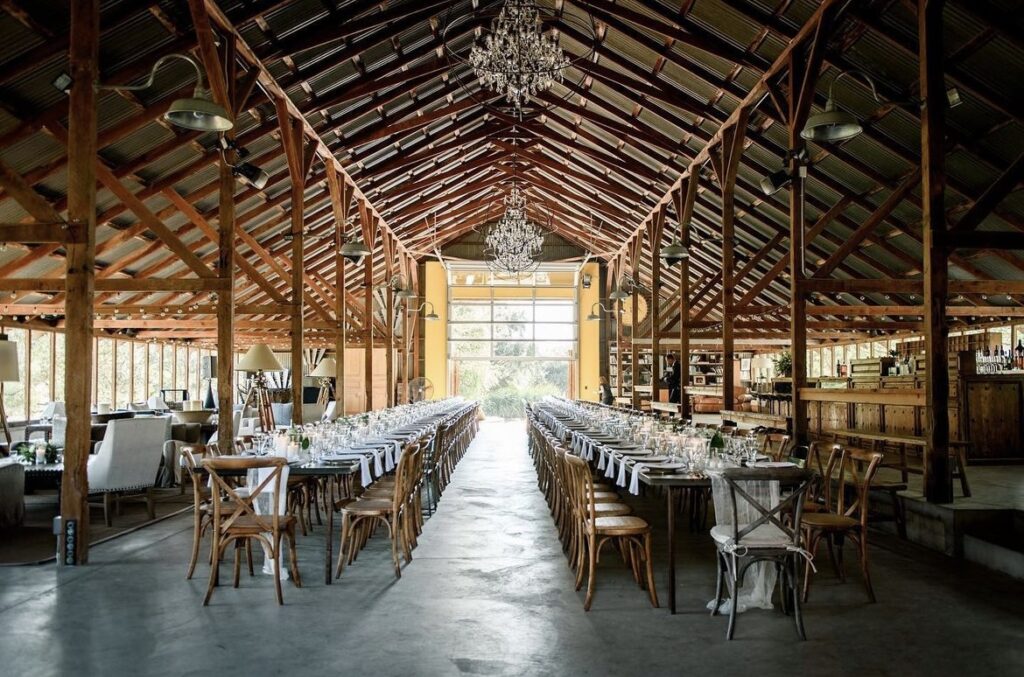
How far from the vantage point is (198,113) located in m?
5.55

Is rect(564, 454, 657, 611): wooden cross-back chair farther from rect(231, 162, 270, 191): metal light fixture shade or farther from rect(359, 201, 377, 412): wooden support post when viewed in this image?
rect(359, 201, 377, 412): wooden support post

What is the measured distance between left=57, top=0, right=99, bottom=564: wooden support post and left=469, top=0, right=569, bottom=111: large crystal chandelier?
3.29 meters

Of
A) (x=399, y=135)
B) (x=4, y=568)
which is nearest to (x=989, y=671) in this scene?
(x=4, y=568)

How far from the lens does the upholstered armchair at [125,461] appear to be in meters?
7.34

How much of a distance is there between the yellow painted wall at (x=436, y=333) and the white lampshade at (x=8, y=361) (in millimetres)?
16788

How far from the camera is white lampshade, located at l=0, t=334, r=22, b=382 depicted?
25.5 ft

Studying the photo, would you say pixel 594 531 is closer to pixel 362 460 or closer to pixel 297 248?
pixel 362 460

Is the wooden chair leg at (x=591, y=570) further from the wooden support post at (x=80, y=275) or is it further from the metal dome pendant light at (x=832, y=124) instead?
the wooden support post at (x=80, y=275)

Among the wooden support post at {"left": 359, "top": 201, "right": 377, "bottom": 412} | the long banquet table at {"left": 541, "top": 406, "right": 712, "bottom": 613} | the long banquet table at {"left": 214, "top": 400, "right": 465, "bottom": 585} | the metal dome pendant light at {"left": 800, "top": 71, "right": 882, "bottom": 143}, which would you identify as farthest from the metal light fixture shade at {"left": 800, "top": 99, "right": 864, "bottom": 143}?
the wooden support post at {"left": 359, "top": 201, "right": 377, "bottom": 412}

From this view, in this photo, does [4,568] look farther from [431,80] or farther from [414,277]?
[414,277]

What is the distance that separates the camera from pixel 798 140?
849 cm

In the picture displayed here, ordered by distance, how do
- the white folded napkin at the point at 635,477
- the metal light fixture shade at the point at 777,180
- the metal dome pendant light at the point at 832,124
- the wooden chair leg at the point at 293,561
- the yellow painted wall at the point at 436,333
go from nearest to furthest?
the wooden chair leg at the point at 293,561, the white folded napkin at the point at 635,477, the metal dome pendant light at the point at 832,124, the metal light fixture shade at the point at 777,180, the yellow painted wall at the point at 436,333

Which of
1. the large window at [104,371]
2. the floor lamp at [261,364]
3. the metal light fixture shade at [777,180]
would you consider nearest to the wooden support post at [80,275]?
the floor lamp at [261,364]

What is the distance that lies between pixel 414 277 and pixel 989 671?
20898mm
